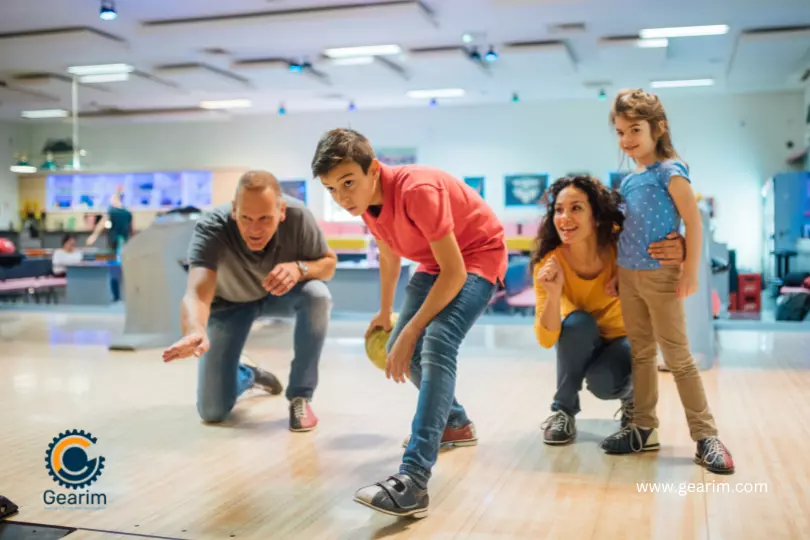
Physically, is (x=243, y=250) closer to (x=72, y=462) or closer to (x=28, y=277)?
(x=72, y=462)

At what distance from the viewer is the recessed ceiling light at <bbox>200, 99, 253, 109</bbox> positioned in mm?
12727

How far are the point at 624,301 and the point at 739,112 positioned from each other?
11385 mm

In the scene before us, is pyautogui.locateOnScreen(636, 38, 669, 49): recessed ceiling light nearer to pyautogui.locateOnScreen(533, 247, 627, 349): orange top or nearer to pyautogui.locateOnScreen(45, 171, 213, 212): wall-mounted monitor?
pyautogui.locateOnScreen(533, 247, 627, 349): orange top

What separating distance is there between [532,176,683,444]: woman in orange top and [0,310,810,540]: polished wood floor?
20 cm

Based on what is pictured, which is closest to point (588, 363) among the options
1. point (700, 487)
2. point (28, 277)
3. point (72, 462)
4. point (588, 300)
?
point (588, 300)

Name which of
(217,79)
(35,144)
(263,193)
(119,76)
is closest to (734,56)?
(217,79)

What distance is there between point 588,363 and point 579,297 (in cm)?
22

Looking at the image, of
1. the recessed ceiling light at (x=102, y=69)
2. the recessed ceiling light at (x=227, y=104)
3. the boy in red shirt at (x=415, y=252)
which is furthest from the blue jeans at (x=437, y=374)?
the recessed ceiling light at (x=227, y=104)

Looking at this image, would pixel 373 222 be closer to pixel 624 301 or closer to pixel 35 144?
pixel 624 301

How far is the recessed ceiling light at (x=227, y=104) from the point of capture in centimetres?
1273

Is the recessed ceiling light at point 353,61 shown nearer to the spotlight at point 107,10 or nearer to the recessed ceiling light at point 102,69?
the recessed ceiling light at point 102,69

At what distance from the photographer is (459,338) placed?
201cm

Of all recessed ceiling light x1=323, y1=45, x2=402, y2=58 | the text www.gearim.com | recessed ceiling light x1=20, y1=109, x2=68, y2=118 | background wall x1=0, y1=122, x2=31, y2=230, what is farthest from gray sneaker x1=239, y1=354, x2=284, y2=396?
background wall x1=0, y1=122, x2=31, y2=230

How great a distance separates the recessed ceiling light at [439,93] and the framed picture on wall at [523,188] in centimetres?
193
